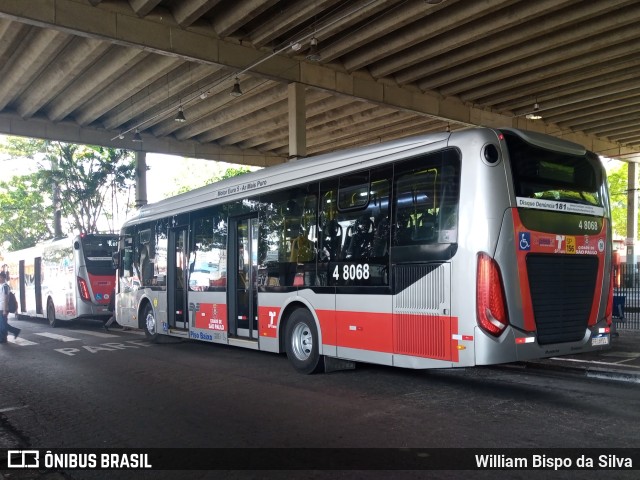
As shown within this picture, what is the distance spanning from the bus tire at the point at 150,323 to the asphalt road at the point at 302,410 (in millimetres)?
3310

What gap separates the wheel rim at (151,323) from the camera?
1432 centimetres

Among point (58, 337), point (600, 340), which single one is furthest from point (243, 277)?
point (58, 337)

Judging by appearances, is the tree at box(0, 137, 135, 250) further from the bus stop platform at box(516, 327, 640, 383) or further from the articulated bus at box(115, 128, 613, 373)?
the bus stop platform at box(516, 327, 640, 383)

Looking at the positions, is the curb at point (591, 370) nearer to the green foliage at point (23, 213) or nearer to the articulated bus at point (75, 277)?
the articulated bus at point (75, 277)

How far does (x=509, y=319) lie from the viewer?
6.68 metres

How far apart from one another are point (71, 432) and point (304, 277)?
4.25m

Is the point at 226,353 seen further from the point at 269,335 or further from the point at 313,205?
the point at 313,205

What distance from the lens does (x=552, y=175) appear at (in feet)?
24.2

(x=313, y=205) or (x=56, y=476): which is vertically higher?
(x=313, y=205)

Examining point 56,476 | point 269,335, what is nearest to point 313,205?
point 269,335

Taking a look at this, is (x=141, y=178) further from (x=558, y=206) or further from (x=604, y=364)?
(x=558, y=206)

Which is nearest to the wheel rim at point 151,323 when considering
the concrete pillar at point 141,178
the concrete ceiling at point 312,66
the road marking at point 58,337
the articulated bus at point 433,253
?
the road marking at point 58,337

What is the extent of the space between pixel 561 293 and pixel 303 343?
169 inches

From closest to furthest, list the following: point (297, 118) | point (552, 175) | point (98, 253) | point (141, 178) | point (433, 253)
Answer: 1. point (433, 253)
2. point (552, 175)
3. point (297, 118)
4. point (98, 253)
5. point (141, 178)
